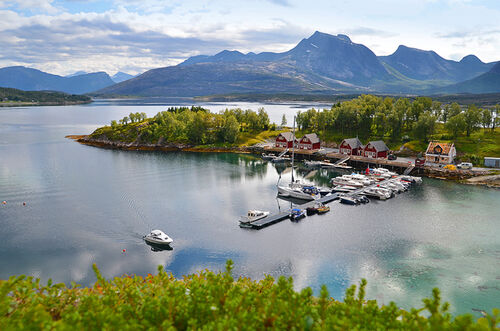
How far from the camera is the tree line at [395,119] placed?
4542 inches

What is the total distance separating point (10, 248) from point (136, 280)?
32.5 meters

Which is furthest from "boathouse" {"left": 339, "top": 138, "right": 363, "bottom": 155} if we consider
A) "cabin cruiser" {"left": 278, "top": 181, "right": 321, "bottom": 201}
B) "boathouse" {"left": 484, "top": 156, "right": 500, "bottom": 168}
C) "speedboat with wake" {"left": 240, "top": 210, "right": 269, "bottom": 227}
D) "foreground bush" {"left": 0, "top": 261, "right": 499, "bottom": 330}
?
"foreground bush" {"left": 0, "top": 261, "right": 499, "bottom": 330}

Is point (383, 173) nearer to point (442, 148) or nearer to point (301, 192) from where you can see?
point (442, 148)

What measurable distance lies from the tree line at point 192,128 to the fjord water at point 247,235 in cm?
5142

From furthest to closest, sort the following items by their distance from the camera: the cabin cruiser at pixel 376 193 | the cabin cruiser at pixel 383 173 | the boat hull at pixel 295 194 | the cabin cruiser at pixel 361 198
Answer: the cabin cruiser at pixel 383 173 → the cabin cruiser at pixel 376 193 → the boat hull at pixel 295 194 → the cabin cruiser at pixel 361 198

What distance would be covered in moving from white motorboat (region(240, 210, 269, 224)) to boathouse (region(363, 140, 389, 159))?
6059cm

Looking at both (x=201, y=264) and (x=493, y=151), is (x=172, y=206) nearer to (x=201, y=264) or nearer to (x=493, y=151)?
(x=201, y=264)

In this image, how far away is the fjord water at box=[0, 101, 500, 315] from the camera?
41.1 metres

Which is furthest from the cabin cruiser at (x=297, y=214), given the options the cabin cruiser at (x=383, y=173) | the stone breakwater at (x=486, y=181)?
the stone breakwater at (x=486, y=181)

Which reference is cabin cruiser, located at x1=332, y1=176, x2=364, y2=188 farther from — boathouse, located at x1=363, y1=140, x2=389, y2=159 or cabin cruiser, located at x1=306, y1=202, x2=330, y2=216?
boathouse, located at x1=363, y1=140, x2=389, y2=159

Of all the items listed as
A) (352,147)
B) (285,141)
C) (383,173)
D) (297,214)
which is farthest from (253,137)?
(297,214)

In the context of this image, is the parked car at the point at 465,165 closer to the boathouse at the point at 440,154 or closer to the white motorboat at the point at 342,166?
the boathouse at the point at 440,154

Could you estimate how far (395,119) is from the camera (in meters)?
121

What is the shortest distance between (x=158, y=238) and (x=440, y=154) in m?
84.1
